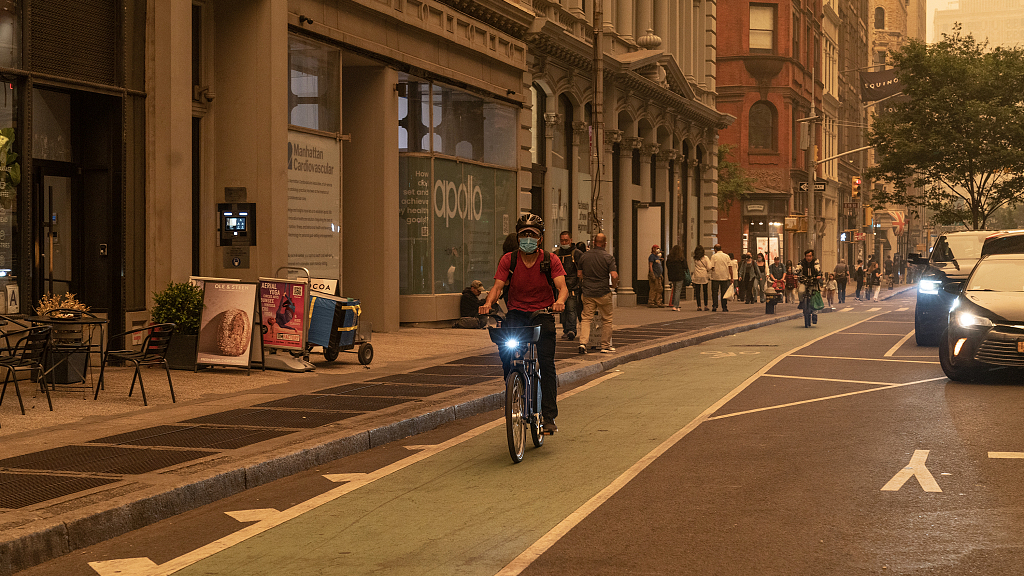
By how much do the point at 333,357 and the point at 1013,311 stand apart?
26.7 feet

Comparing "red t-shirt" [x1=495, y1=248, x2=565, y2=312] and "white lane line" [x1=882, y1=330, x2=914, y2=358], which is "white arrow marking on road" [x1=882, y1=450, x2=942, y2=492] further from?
"white lane line" [x1=882, y1=330, x2=914, y2=358]

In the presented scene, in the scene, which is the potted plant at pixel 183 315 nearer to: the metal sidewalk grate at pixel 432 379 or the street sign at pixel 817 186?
the metal sidewalk grate at pixel 432 379

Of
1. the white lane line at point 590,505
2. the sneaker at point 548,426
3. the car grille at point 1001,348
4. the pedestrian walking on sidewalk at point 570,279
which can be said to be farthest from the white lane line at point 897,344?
the sneaker at point 548,426

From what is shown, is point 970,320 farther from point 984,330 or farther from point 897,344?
point 897,344

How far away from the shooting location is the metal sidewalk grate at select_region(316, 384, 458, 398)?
38.9 feet

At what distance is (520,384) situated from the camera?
887 centimetres

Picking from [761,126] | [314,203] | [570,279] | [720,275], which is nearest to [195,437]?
[314,203]

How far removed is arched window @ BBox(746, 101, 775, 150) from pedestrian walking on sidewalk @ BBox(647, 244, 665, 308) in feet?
82.0

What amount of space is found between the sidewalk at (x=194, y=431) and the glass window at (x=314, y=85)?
4065 millimetres

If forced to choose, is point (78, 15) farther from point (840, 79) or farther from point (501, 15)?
point (840, 79)

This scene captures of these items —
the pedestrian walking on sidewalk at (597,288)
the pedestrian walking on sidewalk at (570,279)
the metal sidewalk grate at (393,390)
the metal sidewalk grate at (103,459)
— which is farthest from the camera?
the pedestrian walking on sidewalk at (570,279)

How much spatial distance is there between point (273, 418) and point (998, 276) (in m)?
9.54

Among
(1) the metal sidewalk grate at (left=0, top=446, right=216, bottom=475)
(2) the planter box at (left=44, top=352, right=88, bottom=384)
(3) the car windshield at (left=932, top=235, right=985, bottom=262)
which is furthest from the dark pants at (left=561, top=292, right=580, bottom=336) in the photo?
(1) the metal sidewalk grate at (left=0, top=446, right=216, bottom=475)

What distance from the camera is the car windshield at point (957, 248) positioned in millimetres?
20750
